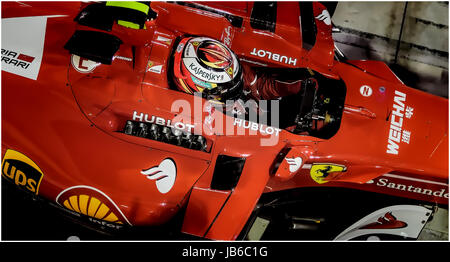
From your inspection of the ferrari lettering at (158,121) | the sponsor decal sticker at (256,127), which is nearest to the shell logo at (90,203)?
the ferrari lettering at (158,121)

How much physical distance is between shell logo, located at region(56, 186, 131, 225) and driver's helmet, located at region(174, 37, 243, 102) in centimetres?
84

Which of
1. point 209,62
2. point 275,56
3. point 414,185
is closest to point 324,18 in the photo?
point 275,56

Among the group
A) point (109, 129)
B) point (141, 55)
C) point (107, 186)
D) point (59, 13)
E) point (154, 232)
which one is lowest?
point (154, 232)

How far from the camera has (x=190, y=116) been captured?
2117 mm

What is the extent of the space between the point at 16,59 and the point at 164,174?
3.70 feet

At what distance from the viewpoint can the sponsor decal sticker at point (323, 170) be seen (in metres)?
2.48

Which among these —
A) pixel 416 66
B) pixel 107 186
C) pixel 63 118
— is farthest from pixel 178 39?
pixel 416 66

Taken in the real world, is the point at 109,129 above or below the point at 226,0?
below

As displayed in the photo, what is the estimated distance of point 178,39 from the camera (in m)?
2.19

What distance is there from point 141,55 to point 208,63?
45cm

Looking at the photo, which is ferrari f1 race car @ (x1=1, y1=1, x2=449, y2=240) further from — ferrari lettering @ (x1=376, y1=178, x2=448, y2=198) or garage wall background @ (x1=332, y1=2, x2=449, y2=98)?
garage wall background @ (x1=332, y1=2, x2=449, y2=98)

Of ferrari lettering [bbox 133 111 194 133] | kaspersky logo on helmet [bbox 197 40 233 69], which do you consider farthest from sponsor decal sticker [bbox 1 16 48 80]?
kaspersky logo on helmet [bbox 197 40 233 69]
